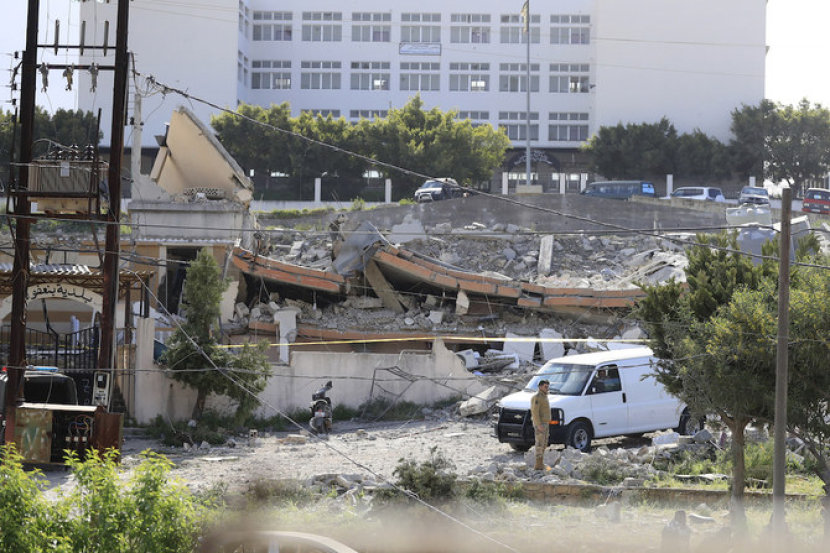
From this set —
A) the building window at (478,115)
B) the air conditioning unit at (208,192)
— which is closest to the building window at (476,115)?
Result: the building window at (478,115)

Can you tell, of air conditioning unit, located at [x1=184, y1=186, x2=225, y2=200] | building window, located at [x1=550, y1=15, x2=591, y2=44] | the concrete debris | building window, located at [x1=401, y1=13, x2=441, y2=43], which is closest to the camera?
the concrete debris

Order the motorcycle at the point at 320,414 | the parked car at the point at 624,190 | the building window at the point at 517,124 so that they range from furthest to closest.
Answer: the building window at the point at 517,124 < the parked car at the point at 624,190 < the motorcycle at the point at 320,414

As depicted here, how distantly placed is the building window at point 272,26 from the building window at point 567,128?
69.3 ft

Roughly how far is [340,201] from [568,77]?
2560 cm

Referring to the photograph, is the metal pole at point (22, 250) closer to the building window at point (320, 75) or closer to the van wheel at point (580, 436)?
the van wheel at point (580, 436)

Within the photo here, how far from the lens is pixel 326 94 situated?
255ft

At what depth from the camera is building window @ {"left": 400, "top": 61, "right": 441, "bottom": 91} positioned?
78.2m

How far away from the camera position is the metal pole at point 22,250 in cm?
1576

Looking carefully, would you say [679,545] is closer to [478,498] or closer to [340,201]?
[478,498]

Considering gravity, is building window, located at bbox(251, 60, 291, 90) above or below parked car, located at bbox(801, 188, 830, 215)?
above

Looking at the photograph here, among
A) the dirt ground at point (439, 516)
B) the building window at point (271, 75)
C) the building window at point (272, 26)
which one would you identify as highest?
the building window at point (272, 26)

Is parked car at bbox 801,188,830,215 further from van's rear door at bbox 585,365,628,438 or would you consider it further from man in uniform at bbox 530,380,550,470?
man in uniform at bbox 530,380,550,470

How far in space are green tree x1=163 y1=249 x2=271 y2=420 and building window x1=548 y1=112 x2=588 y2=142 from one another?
5826 centimetres

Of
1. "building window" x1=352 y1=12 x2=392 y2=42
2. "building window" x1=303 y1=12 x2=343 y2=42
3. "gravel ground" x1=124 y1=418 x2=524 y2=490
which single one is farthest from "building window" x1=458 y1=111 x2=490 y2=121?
"gravel ground" x1=124 y1=418 x2=524 y2=490
